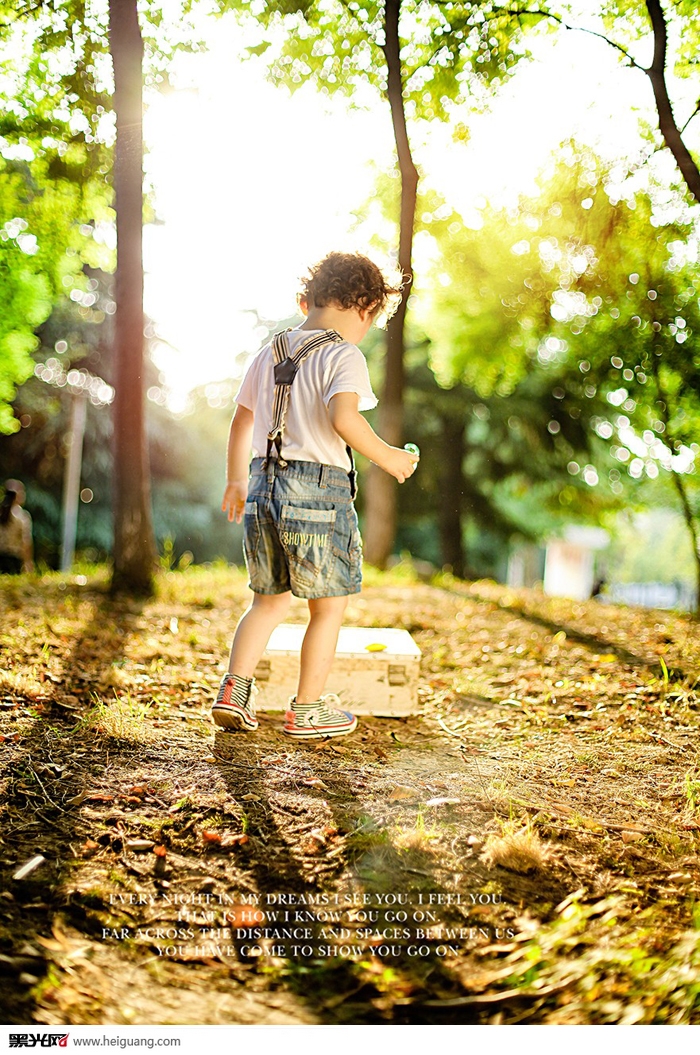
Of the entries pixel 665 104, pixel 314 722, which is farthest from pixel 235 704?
pixel 665 104

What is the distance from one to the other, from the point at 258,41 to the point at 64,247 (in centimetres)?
153

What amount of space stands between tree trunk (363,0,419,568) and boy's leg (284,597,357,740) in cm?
172

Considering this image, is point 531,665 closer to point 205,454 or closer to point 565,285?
point 565,285

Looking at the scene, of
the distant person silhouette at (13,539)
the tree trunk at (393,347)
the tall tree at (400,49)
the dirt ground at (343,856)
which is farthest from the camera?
the distant person silhouette at (13,539)

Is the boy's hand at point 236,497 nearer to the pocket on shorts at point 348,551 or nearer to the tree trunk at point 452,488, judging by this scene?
the pocket on shorts at point 348,551

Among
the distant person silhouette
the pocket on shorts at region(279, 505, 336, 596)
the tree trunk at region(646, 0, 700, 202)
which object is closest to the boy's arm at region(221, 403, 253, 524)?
the pocket on shorts at region(279, 505, 336, 596)

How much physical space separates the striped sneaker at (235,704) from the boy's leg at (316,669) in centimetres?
13

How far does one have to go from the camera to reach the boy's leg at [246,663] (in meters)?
2.23

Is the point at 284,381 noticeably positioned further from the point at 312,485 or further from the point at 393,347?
the point at 393,347

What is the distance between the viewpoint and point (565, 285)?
6.31 m

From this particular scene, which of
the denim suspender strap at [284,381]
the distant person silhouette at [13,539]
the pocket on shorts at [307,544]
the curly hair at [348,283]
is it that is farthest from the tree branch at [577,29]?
the distant person silhouette at [13,539]

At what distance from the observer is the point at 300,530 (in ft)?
7.27

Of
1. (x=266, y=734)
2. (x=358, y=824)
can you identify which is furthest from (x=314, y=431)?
(x=358, y=824)

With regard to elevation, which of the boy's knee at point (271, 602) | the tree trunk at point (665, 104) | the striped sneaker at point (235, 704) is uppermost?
the tree trunk at point (665, 104)
